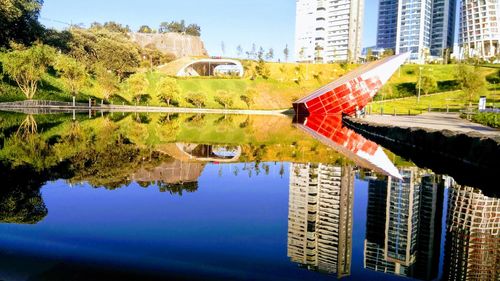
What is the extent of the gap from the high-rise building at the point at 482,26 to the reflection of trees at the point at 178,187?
107 metres

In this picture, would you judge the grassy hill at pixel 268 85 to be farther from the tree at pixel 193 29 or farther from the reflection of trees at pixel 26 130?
the tree at pixel 193 29

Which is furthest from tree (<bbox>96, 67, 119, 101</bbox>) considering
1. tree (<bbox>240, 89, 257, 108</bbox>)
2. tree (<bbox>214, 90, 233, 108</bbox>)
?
tree (<bbox>240, 89, 257, 108</bbox>)

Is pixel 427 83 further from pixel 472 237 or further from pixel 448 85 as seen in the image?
pixel 472 237

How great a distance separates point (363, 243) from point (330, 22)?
138381 mm

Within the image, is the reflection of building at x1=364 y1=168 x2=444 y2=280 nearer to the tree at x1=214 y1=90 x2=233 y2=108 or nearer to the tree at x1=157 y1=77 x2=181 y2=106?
the tree at x1=157 y1=77 x2=181 y2=106

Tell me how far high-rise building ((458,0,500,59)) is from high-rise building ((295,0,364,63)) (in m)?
30.1

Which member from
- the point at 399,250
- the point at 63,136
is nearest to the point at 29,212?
the point at 399,250

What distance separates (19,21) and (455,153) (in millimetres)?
54191

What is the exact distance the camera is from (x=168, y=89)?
54094 millimetres

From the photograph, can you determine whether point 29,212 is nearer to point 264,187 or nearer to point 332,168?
point 264,187

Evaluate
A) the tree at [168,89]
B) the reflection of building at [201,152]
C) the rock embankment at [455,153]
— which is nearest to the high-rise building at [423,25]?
the tree at [168,89]

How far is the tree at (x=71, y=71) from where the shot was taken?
46062 millimetres

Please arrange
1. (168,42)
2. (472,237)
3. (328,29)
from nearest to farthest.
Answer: (472,237) < (168,42) < (328,29)

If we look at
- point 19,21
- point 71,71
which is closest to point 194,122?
point 71,71
